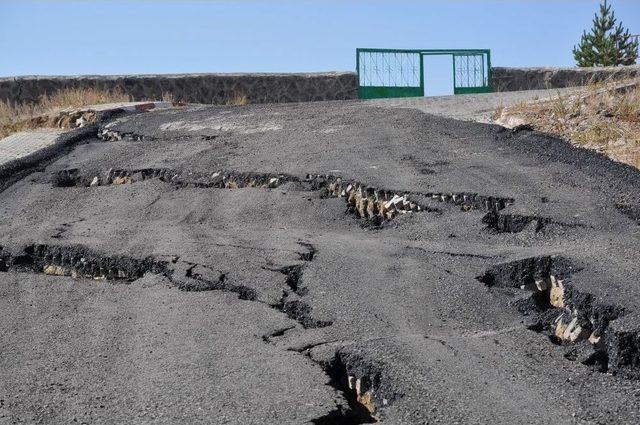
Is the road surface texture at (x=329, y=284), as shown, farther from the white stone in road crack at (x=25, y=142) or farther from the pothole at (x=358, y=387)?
the white stone in road crack at (x=25, y=142)

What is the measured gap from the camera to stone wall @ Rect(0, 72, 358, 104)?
→ 17.3 metres

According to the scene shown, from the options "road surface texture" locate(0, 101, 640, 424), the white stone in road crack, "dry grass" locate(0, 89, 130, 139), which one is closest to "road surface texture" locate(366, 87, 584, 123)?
"road surface texture" locate(0, 101, 640, 424)

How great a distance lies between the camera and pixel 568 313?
193 inches

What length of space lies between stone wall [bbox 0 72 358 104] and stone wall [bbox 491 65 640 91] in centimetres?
296

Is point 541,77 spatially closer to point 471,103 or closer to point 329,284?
point 471,103

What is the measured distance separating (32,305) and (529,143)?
5321mm

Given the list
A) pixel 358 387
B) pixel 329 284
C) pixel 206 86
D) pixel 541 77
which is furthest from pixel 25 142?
pixel 541 77

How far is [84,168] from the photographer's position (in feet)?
32.3

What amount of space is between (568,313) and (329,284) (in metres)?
1.36

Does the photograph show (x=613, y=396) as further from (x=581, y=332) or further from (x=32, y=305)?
(x=32, y=305)

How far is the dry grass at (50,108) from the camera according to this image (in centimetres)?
1395

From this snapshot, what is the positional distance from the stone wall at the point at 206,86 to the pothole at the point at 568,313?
39.5 feet

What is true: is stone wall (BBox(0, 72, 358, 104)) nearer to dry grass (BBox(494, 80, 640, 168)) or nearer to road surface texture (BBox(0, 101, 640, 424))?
road surface texture (BBox(0, 101, 640, 424))

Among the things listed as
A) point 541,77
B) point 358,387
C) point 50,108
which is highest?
point 50,108
